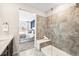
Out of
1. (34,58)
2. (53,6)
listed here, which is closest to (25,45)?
(34,58)

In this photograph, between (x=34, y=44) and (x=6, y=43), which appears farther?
(x=34, y=44)

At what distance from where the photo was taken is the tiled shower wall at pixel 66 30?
53.9 inches

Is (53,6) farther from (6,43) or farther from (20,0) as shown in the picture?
(6,43)

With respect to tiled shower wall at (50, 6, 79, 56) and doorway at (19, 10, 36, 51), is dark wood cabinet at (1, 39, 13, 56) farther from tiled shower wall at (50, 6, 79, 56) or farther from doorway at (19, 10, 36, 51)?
tiled shower wall at (50, 6, 79, 56)

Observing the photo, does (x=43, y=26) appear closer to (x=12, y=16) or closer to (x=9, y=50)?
(x=12, y=16)

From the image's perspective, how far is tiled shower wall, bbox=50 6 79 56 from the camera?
137cm

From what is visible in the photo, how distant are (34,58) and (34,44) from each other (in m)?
0.23

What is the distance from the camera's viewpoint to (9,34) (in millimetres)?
1443

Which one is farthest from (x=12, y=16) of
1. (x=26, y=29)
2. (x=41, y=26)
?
(x=41, y=26)

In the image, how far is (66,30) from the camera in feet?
4.66

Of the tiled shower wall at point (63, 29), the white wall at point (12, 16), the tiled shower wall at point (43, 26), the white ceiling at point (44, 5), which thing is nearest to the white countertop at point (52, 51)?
the tiled shower wall at point (63, 29)

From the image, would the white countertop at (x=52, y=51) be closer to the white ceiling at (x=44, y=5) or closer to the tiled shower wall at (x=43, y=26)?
the tiled shower wall at (x=43, y=26)

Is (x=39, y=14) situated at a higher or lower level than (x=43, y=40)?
higher

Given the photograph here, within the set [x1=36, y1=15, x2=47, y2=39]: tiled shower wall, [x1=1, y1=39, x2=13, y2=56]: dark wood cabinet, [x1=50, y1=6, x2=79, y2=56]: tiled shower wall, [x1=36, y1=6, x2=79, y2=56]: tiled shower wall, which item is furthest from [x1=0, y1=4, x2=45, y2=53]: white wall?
[x1=50, y1=6, x2=79, y2=56]: tiled shower wall
